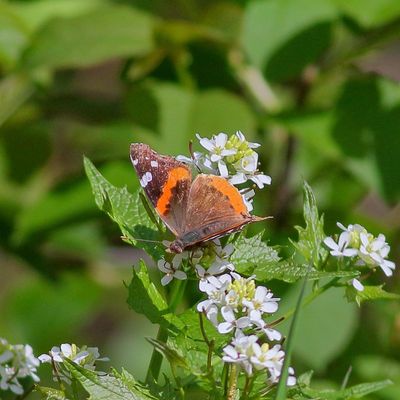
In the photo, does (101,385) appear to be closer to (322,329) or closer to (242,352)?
(242,352)

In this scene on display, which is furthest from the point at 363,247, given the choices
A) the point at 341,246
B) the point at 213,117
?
the point at 213,117

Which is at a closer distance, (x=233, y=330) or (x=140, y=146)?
(x=233, y=330)

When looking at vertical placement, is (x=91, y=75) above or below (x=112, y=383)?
below

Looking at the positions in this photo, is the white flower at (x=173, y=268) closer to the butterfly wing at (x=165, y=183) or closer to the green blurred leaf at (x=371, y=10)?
the butterfly wing at (x=165, y=183)

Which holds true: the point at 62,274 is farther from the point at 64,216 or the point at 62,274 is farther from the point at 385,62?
the point at 385,62

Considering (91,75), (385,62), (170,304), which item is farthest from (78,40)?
(385,62)

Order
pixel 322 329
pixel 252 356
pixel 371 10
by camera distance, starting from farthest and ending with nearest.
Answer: pixel 322 329 → pixel 371 10 → pixel 252 356

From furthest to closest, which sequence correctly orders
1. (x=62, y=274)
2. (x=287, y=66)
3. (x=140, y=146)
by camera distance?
1. (x=62, y=274)
2. (x=287, y=66)
3. (x=140, y=146)
